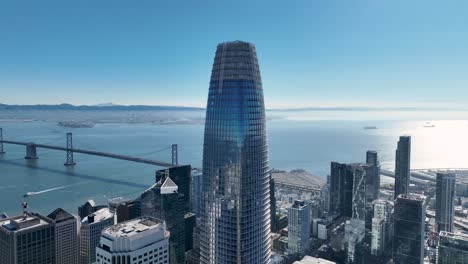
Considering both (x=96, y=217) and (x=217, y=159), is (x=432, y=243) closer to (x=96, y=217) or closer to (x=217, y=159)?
(x=217, y=159)

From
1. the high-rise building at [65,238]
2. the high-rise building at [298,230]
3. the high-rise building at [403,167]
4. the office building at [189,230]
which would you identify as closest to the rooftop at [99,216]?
the high-rise building at [65,238]

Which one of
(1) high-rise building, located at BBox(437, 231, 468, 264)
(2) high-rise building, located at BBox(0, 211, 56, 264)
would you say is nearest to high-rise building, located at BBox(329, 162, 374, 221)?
(1) high-rise building, located at BBox(437, 231, 468, 264)

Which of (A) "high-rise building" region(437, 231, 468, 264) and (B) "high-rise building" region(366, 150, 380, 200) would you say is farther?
(B) "high-rise building" region(366, 150, 380, 200)

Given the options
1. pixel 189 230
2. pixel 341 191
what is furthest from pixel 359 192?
pixel 189 230

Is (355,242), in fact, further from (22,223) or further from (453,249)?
(22,223)

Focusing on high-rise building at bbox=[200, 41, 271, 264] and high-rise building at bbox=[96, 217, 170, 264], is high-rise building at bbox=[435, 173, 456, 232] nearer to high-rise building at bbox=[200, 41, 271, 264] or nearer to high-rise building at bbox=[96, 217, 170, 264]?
high-rise building at bbox=[200, 41, 271, 264]

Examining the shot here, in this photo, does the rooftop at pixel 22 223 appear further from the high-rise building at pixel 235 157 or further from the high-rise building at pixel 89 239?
the high-rise building at pixel 235 157

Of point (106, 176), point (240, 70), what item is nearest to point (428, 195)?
point (240, 70)
